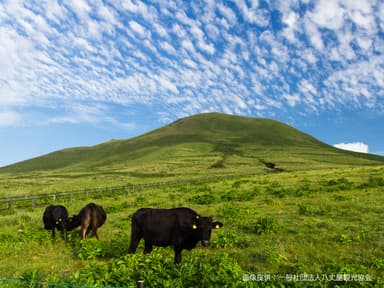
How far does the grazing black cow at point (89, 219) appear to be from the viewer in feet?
48.7

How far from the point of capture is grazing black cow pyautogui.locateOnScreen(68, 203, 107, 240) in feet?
48.7

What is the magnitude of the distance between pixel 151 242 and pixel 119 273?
8.25 ft

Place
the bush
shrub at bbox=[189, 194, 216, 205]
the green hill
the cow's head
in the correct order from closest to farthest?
the bush < the cow's head < shrub at bbox=[189, 194, 216, 205] < the green hill

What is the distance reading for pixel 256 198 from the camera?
26109 mm


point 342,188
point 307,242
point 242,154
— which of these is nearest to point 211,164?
point 242,154

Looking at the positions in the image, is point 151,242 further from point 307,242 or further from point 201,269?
point 307,242

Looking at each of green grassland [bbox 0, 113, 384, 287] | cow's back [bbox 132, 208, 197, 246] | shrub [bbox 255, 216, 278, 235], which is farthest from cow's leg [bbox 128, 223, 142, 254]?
shrub [bbox 255, 216, 278, 235]

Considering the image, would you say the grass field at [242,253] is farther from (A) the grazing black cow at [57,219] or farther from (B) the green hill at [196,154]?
(B) the green hill at [196,154]

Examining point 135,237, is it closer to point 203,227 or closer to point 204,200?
point 203,227

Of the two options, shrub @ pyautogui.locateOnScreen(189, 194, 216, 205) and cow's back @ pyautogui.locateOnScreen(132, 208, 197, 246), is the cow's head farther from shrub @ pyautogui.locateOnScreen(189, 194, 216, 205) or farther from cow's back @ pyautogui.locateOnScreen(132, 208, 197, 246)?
shrub @ pyautogui.locateOnScreen(189, 194, 216, 205)

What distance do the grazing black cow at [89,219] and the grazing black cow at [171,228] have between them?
4390 mm

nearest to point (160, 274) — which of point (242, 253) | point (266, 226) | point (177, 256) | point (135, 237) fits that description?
point (177, 256)

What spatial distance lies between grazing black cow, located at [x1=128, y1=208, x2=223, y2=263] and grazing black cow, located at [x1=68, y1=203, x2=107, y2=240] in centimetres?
439

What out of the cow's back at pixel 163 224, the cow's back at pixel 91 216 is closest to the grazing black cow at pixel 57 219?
the cow's back at pixel 91 216
